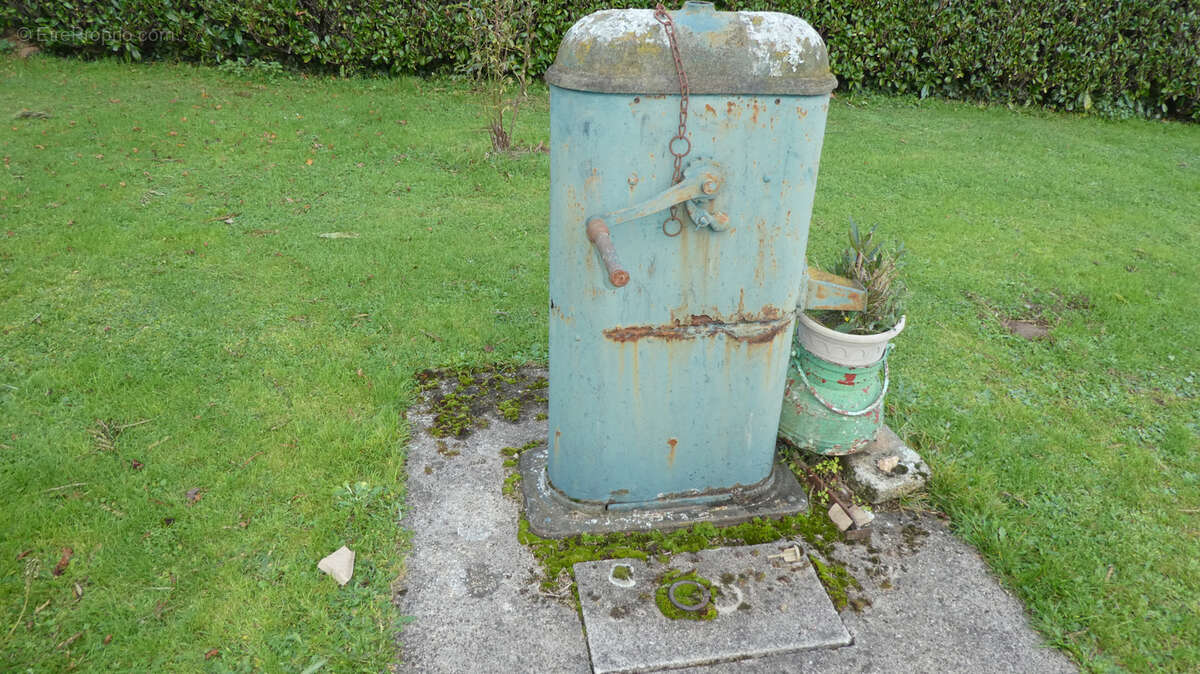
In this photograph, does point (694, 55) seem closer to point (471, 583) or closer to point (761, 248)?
point (761, 248)

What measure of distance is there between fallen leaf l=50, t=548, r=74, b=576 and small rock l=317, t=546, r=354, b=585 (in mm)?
903

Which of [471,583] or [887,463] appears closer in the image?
[471,583]

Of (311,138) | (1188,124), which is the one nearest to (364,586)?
(311,138)

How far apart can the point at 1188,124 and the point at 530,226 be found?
29.4ft

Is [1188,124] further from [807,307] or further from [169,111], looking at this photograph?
[169,111]

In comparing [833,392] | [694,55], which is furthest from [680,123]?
[833,392]

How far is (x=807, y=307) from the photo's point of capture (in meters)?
2.93

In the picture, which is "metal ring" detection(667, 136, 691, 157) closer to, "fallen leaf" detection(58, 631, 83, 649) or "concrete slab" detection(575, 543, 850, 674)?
"concrete slab" detection(575, 543, 850, 674)

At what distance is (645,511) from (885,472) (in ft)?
3.42

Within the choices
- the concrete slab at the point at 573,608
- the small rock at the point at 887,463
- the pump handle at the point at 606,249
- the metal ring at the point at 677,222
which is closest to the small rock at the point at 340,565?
the concrete slab at the point at 573,608

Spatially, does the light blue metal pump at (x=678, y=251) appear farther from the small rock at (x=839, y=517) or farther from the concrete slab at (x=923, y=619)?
the concrete slab at (x=923, y=619)

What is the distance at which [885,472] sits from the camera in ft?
10.3

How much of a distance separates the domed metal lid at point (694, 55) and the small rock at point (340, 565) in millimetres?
1822

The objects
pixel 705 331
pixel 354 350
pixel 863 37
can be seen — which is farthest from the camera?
pixel 863 37
